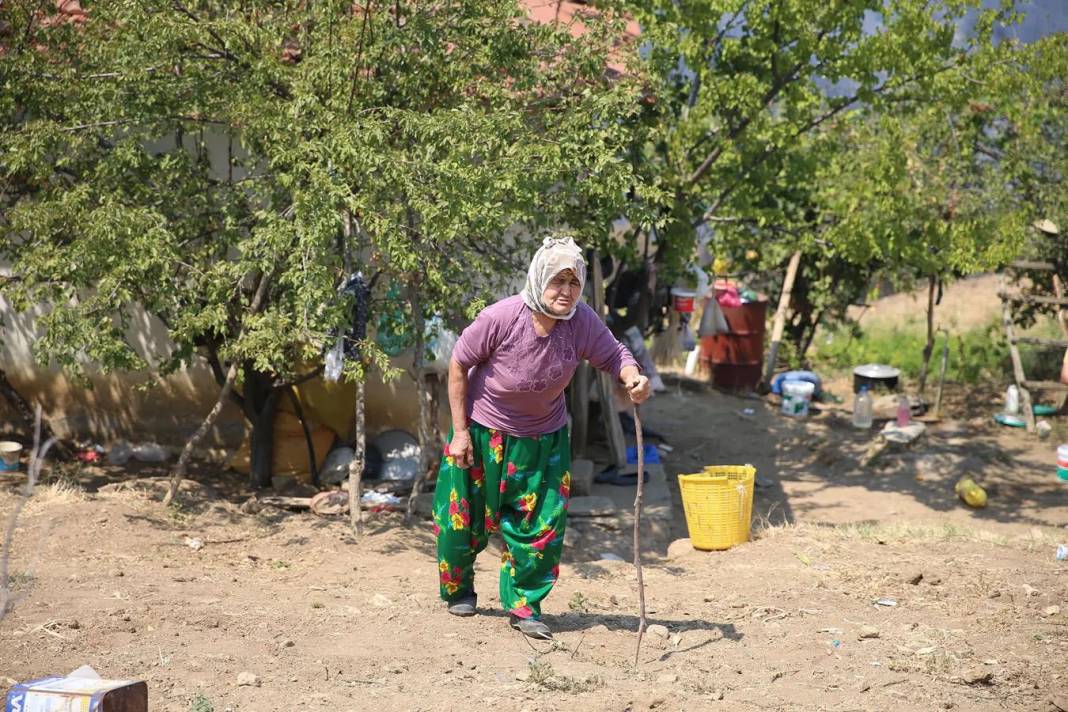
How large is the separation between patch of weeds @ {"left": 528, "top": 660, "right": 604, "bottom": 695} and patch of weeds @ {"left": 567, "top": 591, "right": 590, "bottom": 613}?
3.74 ft

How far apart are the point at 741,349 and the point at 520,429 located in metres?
9.48

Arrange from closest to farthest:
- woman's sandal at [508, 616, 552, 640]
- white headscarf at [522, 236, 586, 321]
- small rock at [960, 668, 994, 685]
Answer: small rock at [960, 668, 994, 685], white headscarf at [522, 236, 586, 321], woman's sandal at [508, 616, 552, 640]

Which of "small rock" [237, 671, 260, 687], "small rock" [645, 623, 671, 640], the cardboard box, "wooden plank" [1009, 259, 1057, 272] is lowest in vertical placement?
"small rock" [645, 623, 671, 640]

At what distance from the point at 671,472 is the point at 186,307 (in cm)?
493

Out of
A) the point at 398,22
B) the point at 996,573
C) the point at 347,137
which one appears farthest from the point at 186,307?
the point at 996,573

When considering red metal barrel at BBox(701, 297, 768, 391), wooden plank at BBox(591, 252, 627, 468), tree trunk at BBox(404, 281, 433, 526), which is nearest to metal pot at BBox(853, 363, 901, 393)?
red metal barrel at BBox(701, 297, 768, 391)

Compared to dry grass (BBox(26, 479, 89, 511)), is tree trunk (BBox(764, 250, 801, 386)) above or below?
above

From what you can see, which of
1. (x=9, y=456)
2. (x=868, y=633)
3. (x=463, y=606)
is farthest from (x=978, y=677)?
(x=9, y=456)

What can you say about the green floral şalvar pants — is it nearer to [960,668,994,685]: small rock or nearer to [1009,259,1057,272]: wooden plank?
[960,668,994,685]: small rock

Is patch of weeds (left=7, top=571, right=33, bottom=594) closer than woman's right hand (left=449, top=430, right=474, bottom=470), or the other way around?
woman's right hand (left=449, top=430, right=474, bottom=470)

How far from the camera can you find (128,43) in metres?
6.99

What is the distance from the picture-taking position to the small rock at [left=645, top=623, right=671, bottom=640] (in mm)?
5207

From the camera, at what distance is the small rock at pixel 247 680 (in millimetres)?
4312

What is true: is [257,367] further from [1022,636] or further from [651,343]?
[651,343]
